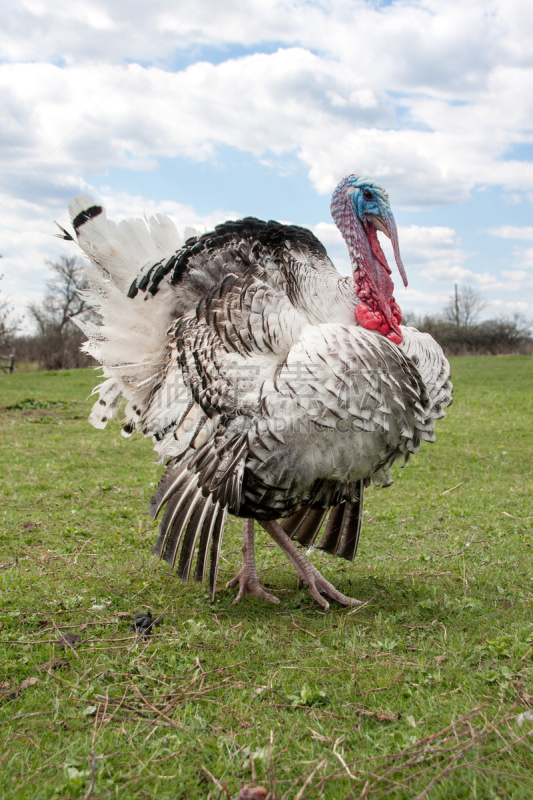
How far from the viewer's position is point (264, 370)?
3938 mm

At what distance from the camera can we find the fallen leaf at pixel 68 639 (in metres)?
3.63

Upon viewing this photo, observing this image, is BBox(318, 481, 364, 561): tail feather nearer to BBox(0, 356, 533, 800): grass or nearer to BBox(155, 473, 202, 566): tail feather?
BBox(0, 356, 533, 800): grass

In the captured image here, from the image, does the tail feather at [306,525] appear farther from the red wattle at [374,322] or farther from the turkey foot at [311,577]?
the red wattle at [374,322]

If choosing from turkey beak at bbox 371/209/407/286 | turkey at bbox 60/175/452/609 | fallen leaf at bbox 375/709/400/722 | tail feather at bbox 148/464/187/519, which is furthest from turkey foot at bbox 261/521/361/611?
turkey beak at bbox 371/209/407/286

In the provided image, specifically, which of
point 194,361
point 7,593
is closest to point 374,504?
point 194,361

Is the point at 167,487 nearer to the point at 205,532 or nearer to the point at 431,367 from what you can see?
the point at 205,532

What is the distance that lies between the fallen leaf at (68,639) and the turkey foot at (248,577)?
1.23 meters

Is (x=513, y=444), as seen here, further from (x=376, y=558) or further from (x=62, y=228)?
(x=62, y=228)

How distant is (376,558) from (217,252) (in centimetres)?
306

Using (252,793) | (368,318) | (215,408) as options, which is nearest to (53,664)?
(252,793)

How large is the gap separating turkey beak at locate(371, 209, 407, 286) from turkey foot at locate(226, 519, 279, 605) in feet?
7.61

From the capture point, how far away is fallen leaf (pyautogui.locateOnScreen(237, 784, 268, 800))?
7.72 feet

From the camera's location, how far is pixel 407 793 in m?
2.38

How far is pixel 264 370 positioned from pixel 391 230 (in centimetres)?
157
